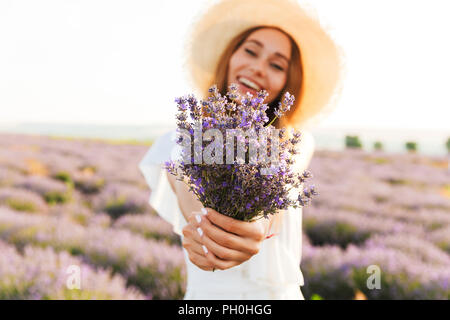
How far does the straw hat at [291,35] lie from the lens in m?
2.28

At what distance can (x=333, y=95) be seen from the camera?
246 centimetres

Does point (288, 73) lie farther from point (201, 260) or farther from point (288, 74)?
point (201, 260)

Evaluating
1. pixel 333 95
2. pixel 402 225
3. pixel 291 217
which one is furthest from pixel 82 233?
pixel 402 225

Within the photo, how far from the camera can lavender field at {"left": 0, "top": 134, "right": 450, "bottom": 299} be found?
3.28 metres

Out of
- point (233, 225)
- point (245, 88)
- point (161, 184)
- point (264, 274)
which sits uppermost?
point (245, 88)

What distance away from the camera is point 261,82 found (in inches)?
→ 83.2

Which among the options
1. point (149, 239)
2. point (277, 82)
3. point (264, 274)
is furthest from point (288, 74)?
point (149, 239)

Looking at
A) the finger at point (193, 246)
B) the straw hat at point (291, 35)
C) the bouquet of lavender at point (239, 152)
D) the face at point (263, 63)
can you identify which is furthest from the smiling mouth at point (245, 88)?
the finger at point (193, 246)

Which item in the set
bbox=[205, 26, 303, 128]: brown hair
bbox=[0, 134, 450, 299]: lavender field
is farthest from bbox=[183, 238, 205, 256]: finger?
bbox=[0, 134, 450, 299]: lavender field

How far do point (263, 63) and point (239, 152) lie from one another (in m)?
1.10

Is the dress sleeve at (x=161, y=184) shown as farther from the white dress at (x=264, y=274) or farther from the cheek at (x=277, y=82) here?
the cheek at (x=277, y=82)

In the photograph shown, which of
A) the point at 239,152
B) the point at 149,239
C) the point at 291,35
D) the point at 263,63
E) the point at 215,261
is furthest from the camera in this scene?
the point at 149,239

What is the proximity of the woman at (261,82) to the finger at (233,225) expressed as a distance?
45cm
